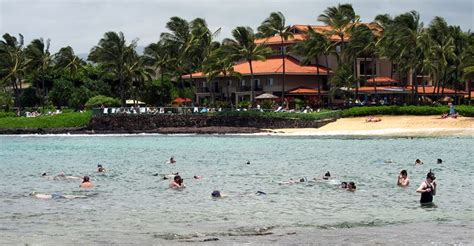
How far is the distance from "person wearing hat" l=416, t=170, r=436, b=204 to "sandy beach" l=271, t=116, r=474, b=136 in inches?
1491

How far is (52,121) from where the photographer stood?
83438 mm

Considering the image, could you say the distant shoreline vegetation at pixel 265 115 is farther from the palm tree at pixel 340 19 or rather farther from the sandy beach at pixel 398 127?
the palm tree at pixel 340 19

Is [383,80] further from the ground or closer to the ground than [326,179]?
further from the ground

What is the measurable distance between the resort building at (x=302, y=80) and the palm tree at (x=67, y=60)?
615 inches

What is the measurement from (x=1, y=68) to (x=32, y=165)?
57.2m

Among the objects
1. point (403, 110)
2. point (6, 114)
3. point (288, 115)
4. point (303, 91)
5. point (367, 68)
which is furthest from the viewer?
point (367, 68)

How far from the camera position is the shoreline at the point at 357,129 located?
6406cm

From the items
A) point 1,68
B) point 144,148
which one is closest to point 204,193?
point 144,148

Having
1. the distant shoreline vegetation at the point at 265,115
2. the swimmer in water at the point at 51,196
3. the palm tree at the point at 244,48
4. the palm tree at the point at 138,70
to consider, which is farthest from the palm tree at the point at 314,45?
the swimmer in water at the point at 51,196

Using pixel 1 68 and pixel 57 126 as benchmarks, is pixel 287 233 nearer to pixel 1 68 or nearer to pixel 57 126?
pixel 57 126

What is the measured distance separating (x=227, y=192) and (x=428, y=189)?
8.11m

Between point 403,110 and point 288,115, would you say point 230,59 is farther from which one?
point 403,110

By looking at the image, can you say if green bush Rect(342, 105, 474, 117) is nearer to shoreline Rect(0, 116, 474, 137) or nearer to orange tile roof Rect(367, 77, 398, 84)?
shoreline Rect(0, 116, 474, 137)

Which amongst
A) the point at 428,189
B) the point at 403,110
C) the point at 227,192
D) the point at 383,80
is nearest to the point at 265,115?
the point at 403,110
